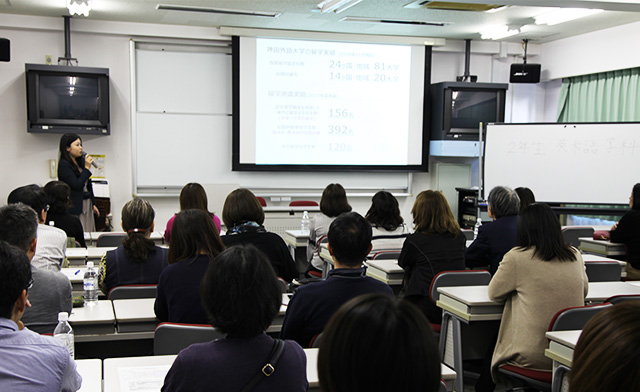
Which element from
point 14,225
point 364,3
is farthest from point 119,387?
point 364,3

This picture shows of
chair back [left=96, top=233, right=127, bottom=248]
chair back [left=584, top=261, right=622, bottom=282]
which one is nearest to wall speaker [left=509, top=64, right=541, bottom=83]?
chair back [left=584, top=261, right=622, bottom=282]

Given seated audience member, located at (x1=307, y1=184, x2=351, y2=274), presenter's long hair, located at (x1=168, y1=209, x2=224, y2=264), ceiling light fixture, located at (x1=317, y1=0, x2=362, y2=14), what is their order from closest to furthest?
presenter's long hair, located at (x1=168, y1=209, x2=224, y2=264) < seated audience member, located at (x1=307, y1=184, x2=351, y2=274) < ceiling light fixture, located at (x1=317, y1=0, x2=362, y2=14)

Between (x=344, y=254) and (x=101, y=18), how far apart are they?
6.08 m

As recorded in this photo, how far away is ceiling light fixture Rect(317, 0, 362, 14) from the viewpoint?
6.08 meters

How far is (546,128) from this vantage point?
747 cm

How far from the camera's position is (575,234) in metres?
6.01

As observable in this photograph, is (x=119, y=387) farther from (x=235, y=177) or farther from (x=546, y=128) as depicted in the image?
(x=546, y=128)

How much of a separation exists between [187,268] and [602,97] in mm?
7099

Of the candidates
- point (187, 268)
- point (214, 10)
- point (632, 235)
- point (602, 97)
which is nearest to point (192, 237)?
point (187, 268)

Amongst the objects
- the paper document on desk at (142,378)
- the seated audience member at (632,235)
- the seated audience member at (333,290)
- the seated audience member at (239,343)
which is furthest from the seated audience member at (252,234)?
the seated audience member at (632,235)

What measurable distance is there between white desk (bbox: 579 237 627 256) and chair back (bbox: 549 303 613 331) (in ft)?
9.95

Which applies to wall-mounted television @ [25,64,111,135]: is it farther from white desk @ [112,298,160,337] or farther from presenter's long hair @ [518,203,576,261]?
presenter's long hair @ [518,203,576,261]

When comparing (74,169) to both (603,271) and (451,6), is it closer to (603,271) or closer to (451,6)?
(451,6)

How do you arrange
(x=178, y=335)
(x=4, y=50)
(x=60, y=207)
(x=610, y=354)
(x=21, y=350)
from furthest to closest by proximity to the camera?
(x=4, y=50) → (x=60, y=207) → (x=178, y=335) → (x=21, y=350) → (x=610, y=354)
